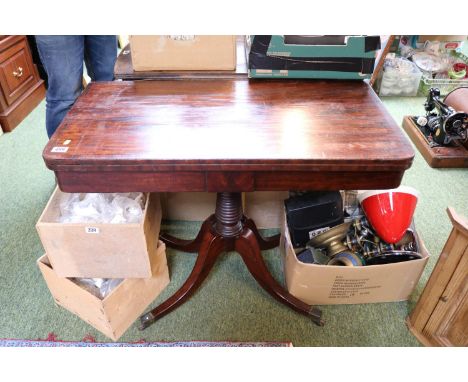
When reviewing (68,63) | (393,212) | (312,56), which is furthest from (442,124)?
(68,63)

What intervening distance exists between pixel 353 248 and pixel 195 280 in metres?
0.60

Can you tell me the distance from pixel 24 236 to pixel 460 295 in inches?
67.7

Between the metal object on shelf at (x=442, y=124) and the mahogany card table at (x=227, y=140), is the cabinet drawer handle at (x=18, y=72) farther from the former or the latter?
the metal object on shelf at (x=442, y=124)

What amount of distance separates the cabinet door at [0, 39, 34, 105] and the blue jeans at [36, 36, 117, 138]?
2.81 ft

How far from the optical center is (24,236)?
1724 mm

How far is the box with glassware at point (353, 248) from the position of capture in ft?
4.36

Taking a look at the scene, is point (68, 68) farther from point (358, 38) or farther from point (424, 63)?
point (424, 63)

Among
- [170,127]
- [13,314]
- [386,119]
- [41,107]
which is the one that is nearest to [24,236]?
[13,314]

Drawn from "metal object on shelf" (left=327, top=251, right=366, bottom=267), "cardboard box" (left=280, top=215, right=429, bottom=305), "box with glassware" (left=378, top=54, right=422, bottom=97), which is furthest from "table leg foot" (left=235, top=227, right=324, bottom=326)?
"box with glassware" (left=378, top=54, right=422, bottom=97)

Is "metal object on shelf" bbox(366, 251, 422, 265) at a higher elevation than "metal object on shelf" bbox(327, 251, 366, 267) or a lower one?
higher

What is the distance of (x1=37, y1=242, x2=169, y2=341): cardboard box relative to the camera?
1.24 metres

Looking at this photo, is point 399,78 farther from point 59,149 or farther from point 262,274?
point 59,149

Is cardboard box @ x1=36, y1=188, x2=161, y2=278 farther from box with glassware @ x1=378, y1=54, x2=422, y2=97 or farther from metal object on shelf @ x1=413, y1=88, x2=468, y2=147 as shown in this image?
box with glassware @ x1=378, y1=54, x2=422, y2=97

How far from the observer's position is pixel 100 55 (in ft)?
5.83
